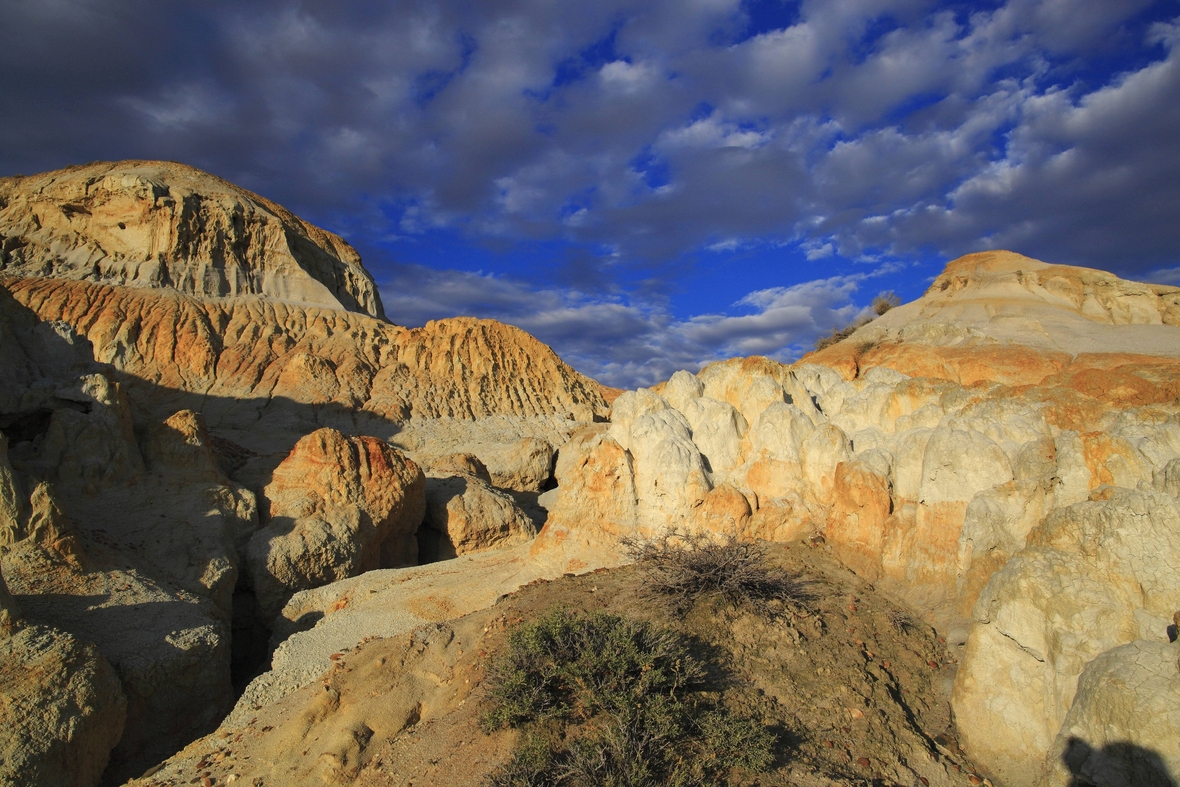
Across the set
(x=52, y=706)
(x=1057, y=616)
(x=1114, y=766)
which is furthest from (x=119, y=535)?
(x=1114, y=766)

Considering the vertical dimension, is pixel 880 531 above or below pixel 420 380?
below

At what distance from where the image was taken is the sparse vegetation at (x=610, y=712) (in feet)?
15.4

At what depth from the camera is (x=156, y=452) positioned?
14.5 m

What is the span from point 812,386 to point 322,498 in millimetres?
11099

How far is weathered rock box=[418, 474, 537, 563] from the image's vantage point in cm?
1739

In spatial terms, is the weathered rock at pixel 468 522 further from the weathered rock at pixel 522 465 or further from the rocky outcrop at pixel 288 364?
the rocky outcrop at pixel 288 364

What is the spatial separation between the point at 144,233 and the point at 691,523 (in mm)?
35659

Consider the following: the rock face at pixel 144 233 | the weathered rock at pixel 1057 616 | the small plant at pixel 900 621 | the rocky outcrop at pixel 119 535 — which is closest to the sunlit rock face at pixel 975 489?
the weathered rock at pixel 1057 616

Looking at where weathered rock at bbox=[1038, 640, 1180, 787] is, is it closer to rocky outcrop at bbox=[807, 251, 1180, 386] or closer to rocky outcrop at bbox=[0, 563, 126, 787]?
rocky outcrop at bbox=[0, 563, 126, 787]

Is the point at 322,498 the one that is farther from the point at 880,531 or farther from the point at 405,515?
the point at 880,531

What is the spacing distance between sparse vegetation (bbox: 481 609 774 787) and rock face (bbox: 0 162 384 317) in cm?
3554

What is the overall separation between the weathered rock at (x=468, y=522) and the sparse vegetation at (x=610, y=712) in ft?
36.5

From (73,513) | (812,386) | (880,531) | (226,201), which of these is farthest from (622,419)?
(226,201)

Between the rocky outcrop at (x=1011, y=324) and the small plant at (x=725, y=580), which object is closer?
the small plant at (x=725, y=580)
